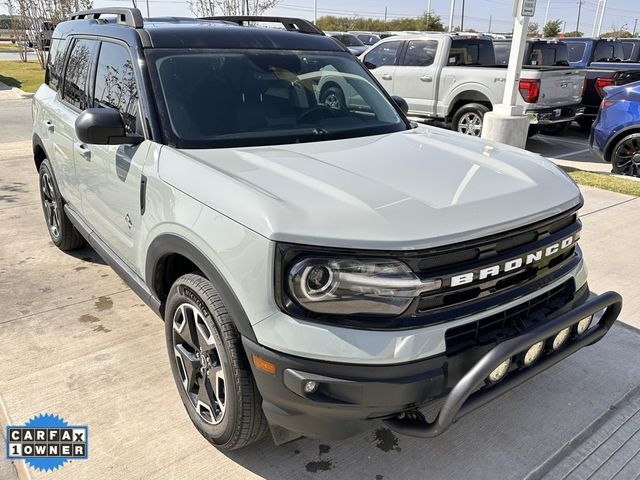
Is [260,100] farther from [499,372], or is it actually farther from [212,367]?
[499,372]

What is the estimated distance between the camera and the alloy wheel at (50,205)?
485 cm

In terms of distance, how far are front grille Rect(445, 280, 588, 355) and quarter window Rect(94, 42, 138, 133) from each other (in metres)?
2.03

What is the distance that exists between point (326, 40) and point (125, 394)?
8.61 feet

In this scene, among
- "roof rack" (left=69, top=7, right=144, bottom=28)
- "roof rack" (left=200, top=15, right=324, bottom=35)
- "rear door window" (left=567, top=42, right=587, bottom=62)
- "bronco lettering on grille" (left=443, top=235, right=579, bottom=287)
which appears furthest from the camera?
"rear door window" (left=567, top=42, right=587, bottom=62)

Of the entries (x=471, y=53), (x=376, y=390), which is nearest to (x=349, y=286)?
(x=376, y=390)

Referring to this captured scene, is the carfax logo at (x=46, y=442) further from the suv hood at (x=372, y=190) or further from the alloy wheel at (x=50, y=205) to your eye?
the alloy wheel at (x=50, y=205)

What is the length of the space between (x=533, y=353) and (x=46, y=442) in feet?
7.52

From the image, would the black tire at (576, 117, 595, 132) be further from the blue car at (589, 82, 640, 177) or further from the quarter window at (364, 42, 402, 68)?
the quarter window at (364, 42, 402, 68)

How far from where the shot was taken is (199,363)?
2.65 m

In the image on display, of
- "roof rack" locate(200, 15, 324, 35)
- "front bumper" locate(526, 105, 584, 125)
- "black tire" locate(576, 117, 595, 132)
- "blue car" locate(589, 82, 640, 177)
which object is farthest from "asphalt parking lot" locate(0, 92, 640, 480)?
"black tire" locate(576, 117, 595, 132)

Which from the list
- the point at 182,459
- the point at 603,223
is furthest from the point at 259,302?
the point at 603,223

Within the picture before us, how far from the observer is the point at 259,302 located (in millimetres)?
2107

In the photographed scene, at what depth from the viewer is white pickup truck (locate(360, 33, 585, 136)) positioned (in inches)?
362

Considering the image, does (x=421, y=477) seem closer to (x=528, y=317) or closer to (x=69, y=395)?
(x=528, y=317)
